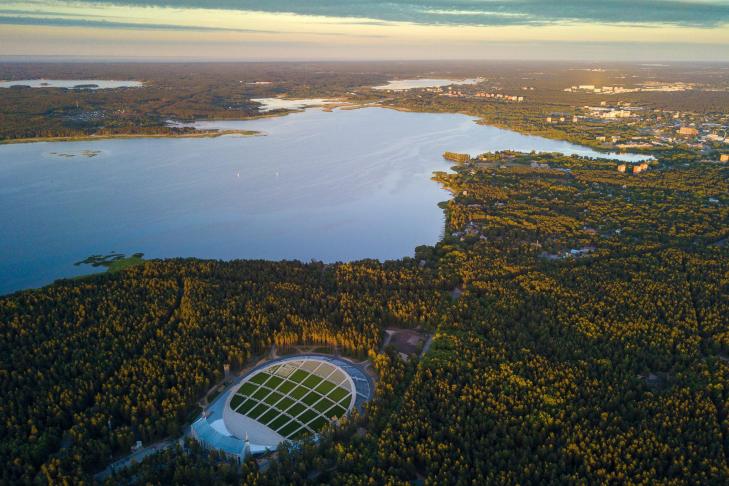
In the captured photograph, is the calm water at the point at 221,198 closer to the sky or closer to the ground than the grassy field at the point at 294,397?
closer to the sky

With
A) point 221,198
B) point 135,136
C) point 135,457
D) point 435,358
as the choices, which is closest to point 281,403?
point 135,457

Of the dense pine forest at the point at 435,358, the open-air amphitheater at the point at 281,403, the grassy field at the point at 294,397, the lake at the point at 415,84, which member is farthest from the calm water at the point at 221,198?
the lake at the point at 415,84

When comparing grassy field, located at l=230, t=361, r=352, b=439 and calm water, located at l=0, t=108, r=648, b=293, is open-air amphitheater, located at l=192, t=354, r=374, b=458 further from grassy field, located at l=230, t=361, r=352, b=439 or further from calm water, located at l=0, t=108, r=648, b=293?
calm water, located at l=0, t=108, r=648, b=293

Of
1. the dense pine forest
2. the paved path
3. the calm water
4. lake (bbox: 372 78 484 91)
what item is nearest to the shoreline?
the calm water

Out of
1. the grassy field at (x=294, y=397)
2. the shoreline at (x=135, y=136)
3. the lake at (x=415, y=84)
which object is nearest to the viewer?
the grassy field at (x=294, y=397)

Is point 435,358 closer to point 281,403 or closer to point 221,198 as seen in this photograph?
point 281,403

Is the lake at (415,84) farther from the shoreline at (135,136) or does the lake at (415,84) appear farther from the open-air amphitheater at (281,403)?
the open-air amphitheater at (281,403)
